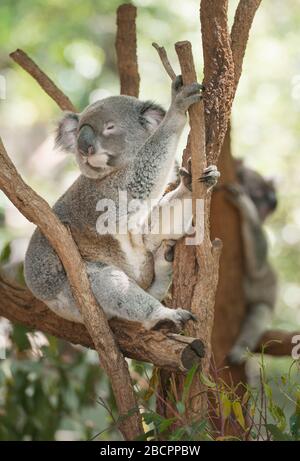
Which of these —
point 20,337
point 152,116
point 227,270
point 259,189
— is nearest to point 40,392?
point 20,337

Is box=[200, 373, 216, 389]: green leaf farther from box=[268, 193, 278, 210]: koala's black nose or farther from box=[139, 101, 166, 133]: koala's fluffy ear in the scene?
box=[268, 193, 278, 210]: koala's black nose

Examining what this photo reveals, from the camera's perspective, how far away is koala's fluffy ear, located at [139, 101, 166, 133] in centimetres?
363

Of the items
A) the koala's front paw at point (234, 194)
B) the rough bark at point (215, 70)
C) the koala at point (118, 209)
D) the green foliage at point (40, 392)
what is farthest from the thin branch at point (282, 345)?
the rough bark at point (215, 70)

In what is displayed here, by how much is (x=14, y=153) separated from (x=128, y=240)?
7226 millimetres

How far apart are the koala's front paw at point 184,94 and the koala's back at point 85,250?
640 millimetres

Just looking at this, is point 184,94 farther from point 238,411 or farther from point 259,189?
point 259,189

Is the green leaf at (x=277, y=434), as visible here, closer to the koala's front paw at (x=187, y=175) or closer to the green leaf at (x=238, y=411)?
the green leaf at (x=238, y=411)

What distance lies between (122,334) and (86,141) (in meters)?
0.91

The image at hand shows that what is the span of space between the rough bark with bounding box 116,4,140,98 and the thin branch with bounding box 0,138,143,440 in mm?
1483

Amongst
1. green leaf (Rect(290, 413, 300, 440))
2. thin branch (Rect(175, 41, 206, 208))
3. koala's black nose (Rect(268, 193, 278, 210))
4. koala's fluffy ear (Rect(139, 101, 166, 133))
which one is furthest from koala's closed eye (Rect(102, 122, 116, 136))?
koala's black nose (Rect(268, 193, 278, 210))

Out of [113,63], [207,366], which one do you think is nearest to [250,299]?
[207,366]

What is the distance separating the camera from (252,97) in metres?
7.57

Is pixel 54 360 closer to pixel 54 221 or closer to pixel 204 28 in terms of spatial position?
pixel 54 221

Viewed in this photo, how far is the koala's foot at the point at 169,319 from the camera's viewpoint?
3.14 metres
